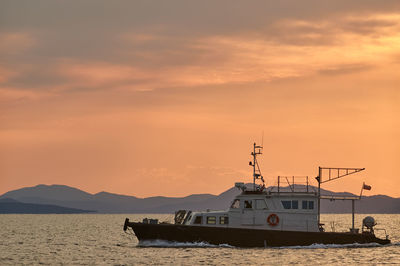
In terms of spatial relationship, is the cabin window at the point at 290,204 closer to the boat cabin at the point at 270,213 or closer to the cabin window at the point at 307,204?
the boat cabin at the point at 270,213

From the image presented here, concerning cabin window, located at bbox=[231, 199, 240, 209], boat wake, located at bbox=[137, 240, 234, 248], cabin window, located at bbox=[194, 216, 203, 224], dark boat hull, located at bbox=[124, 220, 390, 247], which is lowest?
boat wake, located at bbox=[137, 240, 234, 248]

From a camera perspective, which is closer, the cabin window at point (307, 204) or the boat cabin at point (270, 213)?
the boat cabin at point (270, 213)

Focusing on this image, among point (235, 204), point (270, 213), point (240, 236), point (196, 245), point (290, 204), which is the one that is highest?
point (290, 204)

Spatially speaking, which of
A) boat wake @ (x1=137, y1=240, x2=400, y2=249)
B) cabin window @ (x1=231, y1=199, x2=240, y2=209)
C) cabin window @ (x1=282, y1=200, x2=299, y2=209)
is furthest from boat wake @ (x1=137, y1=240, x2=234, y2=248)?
cabin window @ (x1=282, y1=200, x2=299, y2=209)

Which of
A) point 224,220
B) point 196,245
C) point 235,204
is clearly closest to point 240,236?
point 224,220

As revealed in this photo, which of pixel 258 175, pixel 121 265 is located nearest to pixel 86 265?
pixel 121 265

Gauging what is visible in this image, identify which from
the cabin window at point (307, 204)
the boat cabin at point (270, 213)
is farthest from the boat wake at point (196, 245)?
the cabin window at point (307, 204)

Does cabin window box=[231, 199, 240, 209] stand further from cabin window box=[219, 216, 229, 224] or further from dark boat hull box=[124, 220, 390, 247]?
dark boat hull box=[124, 220, 390, 247]

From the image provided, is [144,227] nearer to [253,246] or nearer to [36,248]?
[253,246]

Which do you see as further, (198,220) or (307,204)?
(198,220)

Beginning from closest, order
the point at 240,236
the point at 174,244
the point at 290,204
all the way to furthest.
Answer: the point at 240,236, the point at 290,204, the point at 174,244

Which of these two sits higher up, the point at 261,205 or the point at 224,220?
the point at 261,205

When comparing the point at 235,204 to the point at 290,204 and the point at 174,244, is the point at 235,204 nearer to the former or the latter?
the point at 290,204

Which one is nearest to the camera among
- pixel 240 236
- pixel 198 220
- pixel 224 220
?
pixel 240 236
